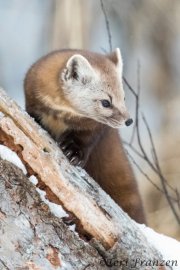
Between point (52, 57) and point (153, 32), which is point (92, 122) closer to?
point (52, 57)

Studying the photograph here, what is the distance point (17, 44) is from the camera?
41.6 ft

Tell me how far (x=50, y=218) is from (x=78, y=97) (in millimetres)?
1542

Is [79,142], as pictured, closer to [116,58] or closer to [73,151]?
[73,151]

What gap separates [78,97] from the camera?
471cm

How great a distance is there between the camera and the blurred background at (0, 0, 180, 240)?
10523mm

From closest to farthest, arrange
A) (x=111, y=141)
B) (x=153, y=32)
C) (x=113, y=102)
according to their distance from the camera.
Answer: (x=113, y=102) < (x=111, y=141) < (x=153, y=32)

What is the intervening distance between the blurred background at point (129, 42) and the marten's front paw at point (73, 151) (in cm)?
550

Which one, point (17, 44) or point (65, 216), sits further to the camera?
point (17, 44)

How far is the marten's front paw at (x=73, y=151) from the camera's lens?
4.08 m

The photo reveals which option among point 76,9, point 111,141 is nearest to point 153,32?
point 76,9

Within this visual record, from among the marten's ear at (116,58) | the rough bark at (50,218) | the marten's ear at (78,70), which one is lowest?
the rough bark at (50,218)

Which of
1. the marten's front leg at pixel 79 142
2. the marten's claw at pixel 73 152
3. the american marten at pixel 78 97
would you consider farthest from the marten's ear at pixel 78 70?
the marten's claw at pixel 73 152

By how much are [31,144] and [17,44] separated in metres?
9.48

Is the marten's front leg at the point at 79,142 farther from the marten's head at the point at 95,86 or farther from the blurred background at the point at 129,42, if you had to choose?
the blurred background at the point at 129,42
